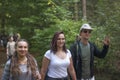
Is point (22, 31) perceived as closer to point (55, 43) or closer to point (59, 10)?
point (59, 10)

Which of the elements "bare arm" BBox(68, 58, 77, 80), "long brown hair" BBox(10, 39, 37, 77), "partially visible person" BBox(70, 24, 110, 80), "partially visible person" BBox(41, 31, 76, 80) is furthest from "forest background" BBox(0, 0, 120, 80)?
"long brown hair" BBox(10, 39, 37, 77)

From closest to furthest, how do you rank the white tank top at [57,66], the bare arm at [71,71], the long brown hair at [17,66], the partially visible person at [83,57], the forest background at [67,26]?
the long brown hair at [17,66] → the white tank top at [57,66] → the bare arm at [71,71] → the partially visible person at [83,57] → the forest background at [67,26]

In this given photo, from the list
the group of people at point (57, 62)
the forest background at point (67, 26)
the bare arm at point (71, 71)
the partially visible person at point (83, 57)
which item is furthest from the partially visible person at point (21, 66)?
the forest background at point (67, 26)

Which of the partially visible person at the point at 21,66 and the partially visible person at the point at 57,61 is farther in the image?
the partially visible person at the point at 57,61

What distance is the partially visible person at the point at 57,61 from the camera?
19.3 ft

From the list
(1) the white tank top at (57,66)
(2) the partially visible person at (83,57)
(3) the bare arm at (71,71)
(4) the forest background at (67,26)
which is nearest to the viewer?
(1) the white tank top at (57,66)

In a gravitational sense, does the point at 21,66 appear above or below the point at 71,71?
above

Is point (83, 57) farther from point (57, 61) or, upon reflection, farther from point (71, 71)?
point (57, 61)

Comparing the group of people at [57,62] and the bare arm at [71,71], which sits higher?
the group of people at [57,62]

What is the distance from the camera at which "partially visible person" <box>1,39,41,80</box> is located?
503cm

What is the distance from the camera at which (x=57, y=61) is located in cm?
586

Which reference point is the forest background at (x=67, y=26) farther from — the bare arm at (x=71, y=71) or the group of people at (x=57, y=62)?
the bare arm at (x=71, y=71)

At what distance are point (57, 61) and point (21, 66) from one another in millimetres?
934

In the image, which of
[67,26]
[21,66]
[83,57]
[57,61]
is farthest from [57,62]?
[67,26]
